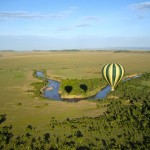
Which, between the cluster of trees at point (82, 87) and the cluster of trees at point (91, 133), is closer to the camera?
the cluster of trees at point (91, 133)

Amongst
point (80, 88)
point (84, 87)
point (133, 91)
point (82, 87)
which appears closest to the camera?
point (133, 91)

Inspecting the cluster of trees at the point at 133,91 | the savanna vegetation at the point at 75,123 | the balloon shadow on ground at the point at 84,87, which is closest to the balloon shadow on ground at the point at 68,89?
the balloon shadow on ground at the point at 84,87

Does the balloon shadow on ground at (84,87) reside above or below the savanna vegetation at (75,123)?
above

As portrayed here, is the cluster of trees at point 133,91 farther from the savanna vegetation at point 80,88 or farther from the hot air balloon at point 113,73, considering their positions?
the savanna vegetation at point 80,88

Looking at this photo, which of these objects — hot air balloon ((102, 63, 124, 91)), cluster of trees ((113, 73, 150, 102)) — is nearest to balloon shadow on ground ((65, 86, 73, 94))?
cluster of trees ((113, 73, 150, 102))

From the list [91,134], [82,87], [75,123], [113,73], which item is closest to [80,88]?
[82,87]

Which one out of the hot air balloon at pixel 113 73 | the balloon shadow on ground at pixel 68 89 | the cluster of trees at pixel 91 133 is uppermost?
the hot air balloon at pixel 113 73

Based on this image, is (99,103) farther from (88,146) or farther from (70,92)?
(88,146)

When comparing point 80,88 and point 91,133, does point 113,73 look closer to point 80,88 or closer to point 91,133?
point 80,88

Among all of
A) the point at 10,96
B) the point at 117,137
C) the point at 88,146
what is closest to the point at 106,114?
the point at 117,137

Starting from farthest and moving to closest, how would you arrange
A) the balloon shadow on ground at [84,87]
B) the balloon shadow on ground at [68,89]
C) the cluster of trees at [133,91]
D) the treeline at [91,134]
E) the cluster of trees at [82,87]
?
the balloon shadow on ground at [84,87]
the balloon shadow on ground at [68,89]
the cluster of trees at [82,87]
the cluster of trees at [133,91]
the treeline at [91,134]

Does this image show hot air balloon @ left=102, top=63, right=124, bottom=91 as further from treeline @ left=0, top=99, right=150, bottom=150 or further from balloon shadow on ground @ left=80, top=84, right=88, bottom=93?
balloon shadow on ground @ left=80, top=84, right=88, bottom=93
